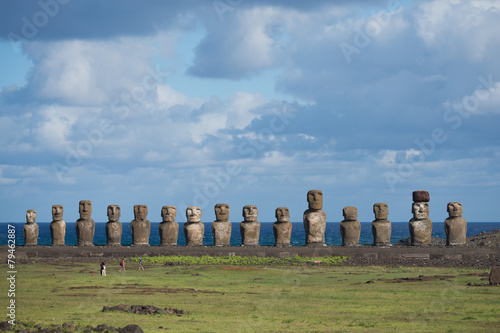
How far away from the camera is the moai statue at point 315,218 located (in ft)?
104

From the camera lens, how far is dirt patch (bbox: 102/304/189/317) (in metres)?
16.1

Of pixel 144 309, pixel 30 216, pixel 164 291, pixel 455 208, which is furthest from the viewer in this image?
pixel 30 216

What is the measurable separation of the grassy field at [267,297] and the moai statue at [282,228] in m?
4.31

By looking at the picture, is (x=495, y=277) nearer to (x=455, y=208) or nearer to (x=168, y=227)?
(x=455, y=208)

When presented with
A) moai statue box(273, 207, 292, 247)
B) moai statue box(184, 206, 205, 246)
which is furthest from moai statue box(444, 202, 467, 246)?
moai statue box(184, 206, 205, 246)

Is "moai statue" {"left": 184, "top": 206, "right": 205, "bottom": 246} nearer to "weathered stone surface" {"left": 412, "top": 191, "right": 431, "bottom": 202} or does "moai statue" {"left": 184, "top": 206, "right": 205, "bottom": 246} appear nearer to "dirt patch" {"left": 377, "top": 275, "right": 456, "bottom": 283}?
"weathered stone surface" {"left": 412, "top": 191, "right": 431, "bottom": 202}

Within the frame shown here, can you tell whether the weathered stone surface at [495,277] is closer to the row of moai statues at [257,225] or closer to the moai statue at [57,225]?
the row of moai statues at [257,225]

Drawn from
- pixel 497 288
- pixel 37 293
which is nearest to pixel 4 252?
pixel 37 293

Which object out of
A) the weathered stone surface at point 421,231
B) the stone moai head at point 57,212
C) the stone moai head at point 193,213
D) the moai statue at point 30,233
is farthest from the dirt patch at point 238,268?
the moai statue at point 30,233

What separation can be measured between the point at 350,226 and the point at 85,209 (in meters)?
12.3

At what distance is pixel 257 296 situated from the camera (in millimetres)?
19609

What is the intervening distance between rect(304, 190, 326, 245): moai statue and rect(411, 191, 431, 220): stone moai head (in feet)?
13.5

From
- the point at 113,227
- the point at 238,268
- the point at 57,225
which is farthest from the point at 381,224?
the point at 57,225

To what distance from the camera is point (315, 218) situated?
3181 cm
